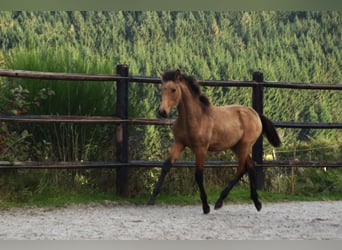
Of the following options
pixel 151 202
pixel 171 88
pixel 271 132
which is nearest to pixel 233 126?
pixel 271 132

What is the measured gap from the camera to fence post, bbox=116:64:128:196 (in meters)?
6.12

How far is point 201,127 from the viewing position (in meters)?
5.39

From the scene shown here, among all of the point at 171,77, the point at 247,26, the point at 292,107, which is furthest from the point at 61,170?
the point at 247,26

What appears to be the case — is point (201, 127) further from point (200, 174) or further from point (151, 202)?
point (151, 202)

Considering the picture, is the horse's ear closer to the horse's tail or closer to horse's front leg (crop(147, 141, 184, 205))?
horse's front leg (crop(147, 141, 184, 205))

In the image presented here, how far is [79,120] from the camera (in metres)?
5.84

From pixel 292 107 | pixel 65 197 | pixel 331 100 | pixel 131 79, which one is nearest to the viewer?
pixel 65 197

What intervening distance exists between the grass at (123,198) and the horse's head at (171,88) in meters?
1.24

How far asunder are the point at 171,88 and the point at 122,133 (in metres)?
1.18

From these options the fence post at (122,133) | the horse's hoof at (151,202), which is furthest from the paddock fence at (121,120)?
the horse's hoof at (151,202)

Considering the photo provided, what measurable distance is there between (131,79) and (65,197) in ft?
4.28

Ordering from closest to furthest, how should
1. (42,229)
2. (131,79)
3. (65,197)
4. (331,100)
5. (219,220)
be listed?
(42,229), (219,220), (65,197), (131,79), (331,100)

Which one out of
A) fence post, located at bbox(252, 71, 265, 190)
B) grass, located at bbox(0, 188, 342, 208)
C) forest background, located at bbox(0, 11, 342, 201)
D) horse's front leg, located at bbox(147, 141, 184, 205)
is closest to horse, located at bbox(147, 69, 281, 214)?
horse's front leg, located at bbox(147, 141, 184, 205)

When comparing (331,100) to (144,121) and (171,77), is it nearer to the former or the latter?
(144,121)
